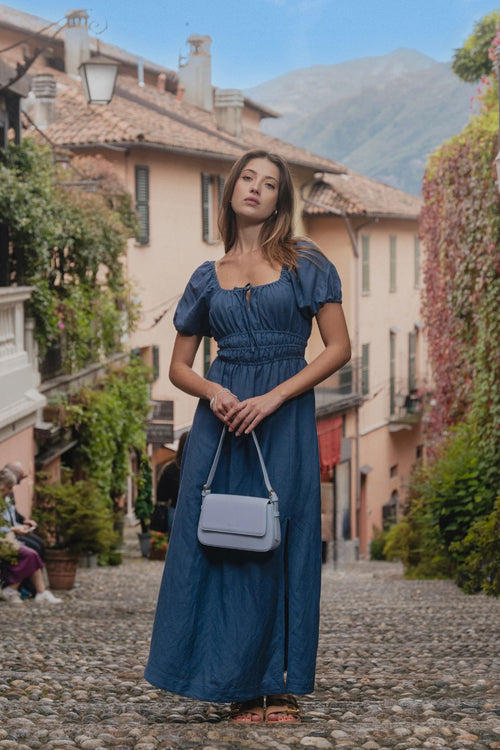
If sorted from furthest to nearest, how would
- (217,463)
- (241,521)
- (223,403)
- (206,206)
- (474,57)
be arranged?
(206,206)
(474,57)
(217,463)
(223,403)
(241,521)

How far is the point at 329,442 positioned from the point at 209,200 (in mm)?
7817

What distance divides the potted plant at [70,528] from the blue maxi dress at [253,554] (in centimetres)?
870

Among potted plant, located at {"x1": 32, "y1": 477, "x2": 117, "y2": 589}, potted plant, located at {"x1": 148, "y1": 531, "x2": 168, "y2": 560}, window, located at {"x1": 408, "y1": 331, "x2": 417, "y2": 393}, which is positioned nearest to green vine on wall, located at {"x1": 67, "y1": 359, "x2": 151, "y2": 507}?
potted plant, located at {"x1": 148, "y1": 531, "x2": 168, "y2": 560}

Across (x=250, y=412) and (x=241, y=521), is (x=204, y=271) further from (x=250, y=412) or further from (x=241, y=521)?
(x=241, y=521)

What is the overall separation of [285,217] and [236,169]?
0.25 m

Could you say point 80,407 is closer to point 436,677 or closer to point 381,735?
point 436,677

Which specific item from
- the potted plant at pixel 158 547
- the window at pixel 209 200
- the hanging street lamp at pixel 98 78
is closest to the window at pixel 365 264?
the window at pixel 209 200

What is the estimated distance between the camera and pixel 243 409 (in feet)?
13.1

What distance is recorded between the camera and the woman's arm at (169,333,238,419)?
402 cm

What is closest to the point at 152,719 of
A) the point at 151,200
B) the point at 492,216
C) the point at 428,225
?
the point at 492,216

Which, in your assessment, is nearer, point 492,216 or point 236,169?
point 236,169

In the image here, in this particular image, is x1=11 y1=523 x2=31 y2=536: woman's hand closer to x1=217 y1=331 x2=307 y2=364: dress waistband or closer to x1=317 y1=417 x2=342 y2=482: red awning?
x1=217 y1=331 x2=307 y2=364: dress waistband

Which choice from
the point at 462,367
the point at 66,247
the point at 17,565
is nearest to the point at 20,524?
the point at 17,565

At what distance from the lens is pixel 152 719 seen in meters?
4.21
